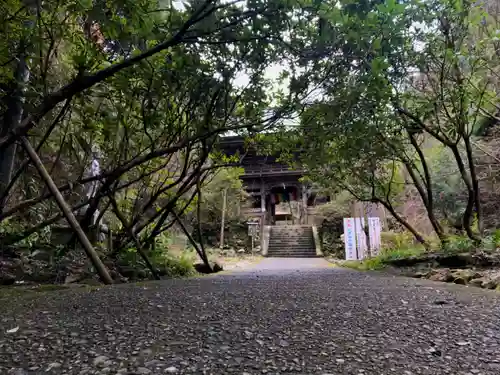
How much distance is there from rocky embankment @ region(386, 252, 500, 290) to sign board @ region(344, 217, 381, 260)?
4.05 meters

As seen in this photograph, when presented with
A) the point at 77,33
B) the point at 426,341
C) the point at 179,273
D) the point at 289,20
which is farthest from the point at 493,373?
the point at 179,273

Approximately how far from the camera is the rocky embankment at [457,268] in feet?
13.0

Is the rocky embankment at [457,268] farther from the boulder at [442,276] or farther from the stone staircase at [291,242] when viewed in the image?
the stone staircase at [291,242]

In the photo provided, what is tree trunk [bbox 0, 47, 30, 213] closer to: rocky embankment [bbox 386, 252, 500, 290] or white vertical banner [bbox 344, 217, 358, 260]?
rocky embankment [bbox 386, 252, 500, 290]

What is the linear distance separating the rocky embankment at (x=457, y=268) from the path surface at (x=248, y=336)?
4.25ft

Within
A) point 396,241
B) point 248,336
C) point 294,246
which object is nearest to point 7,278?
point 248,336

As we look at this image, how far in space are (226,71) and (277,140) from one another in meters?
2.11

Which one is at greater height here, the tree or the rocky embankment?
the tree

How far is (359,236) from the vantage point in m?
11.5

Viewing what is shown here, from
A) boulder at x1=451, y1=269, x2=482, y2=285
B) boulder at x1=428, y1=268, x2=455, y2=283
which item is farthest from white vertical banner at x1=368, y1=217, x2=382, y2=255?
boulder at x1=451, y1=269, x2=482, y2=285

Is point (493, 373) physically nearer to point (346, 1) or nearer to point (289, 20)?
point (346, 1)

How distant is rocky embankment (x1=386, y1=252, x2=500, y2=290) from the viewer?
396 centimetres

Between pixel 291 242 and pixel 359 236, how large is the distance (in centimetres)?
686

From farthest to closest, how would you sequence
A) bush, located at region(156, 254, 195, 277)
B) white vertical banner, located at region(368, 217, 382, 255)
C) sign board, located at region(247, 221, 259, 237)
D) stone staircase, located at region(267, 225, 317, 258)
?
sign board, located at region(247, 221, 259, 237), stone staircase, located at region(267, 225, 317, 258), white vertical banner, located at region(368, 217, 382, 255), bush, located at region(156, 254, 195, 277)
